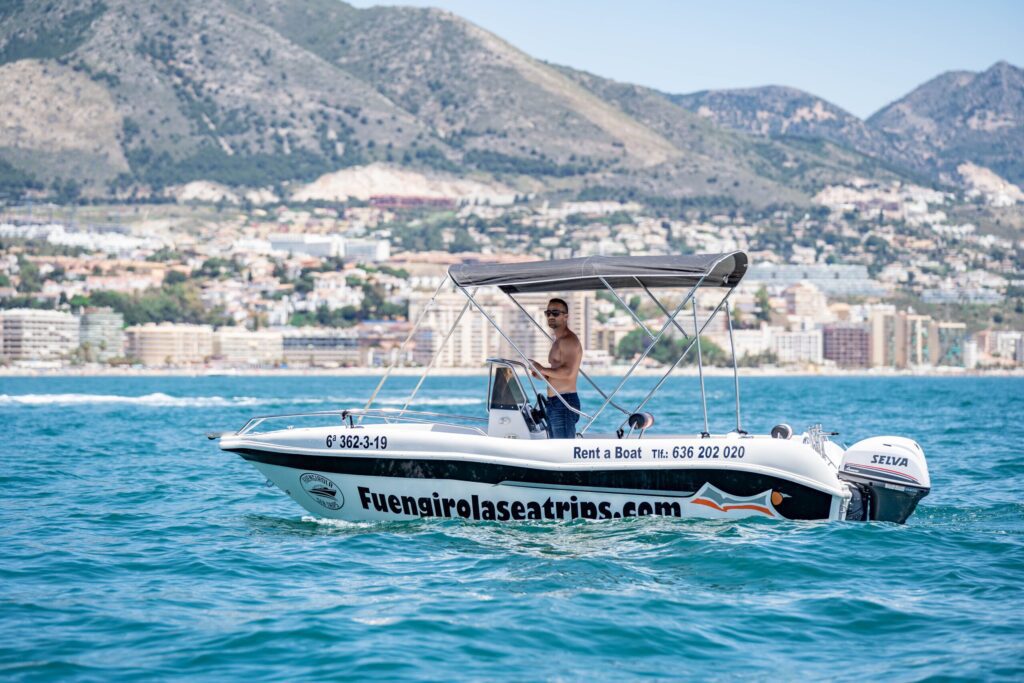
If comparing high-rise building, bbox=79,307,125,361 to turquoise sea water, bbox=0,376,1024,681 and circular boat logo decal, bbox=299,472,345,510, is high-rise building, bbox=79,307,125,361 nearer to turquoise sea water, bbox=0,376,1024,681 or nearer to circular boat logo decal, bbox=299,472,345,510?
turquoise sea water, bbox=0,376,1024,681

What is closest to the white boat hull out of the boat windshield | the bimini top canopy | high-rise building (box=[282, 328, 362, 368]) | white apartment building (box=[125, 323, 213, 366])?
the boat windshield

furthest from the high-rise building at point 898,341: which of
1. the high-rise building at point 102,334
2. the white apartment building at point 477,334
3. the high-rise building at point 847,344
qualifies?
the high-rise building at point 102,334

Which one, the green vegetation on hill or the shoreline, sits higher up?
the green vegetation on hill

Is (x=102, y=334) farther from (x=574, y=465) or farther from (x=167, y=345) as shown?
(x=574, y=465)

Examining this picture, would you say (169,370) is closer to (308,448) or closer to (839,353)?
(839,353)

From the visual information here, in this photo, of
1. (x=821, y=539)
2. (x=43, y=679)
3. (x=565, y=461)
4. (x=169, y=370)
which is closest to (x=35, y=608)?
(x=43, y=679)

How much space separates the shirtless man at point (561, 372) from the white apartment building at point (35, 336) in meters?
142

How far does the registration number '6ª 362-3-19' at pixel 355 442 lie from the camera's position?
11.8 meters

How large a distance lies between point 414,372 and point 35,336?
1547 inches

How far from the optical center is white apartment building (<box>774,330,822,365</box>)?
565ft

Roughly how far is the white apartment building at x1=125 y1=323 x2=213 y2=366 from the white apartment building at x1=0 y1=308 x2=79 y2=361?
6.50 meters

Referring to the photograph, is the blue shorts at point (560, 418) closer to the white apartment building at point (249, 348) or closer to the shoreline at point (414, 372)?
the shoreline at point (414, 372)

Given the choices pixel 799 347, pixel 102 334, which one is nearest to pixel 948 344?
pixel 799 347

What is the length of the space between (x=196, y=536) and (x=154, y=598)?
2.66 metres
